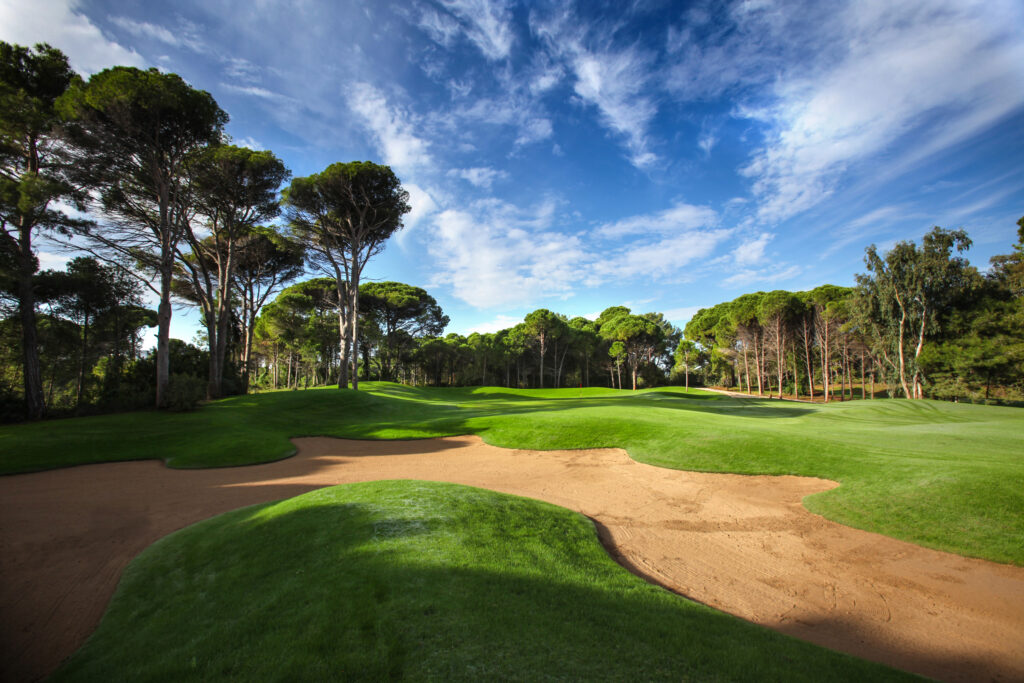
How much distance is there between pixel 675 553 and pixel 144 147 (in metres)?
24.7

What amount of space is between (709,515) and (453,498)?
434 centimetres

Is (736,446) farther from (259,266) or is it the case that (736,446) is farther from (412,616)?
(259,266)

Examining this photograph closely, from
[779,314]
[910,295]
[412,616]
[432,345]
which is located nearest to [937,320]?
[910,295]

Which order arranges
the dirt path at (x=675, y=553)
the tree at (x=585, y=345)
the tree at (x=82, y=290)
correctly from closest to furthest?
the dirt path at (x=675, y=553) < the tree at (x=82, y=290) < the tree at (x=585, y=345)

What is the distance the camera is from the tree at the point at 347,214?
79.4 feet

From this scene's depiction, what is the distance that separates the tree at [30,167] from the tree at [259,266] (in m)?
10.4

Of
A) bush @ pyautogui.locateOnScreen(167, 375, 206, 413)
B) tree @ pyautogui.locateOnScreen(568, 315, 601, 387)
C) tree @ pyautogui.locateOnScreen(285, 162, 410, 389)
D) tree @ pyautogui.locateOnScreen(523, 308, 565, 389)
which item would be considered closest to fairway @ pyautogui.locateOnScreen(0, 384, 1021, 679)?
bush @ pyautogui.locateOnScreen(167, 375, 206, 413)

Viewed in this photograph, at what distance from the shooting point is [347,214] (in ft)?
84.5

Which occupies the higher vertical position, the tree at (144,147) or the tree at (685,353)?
the tree at (144,147)

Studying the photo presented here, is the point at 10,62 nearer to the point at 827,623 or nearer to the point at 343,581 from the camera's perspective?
the point at 343,581

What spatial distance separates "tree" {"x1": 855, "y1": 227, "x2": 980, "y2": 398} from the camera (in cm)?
2723

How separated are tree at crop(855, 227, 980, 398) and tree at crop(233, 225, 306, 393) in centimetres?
4602

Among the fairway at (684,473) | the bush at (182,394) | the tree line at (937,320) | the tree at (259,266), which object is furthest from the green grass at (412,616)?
the tree line at (937,320)

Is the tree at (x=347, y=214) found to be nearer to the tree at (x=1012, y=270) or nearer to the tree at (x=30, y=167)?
the tree at (x=30, y=167)
